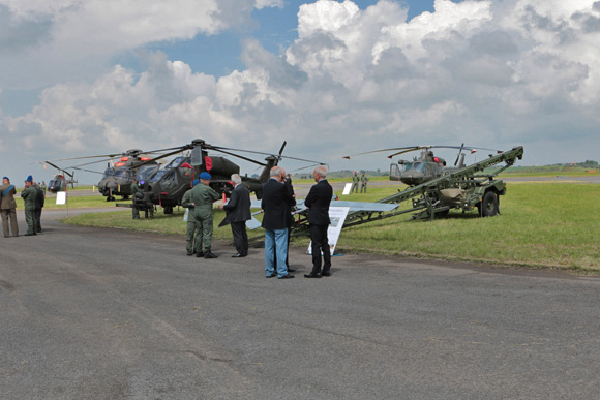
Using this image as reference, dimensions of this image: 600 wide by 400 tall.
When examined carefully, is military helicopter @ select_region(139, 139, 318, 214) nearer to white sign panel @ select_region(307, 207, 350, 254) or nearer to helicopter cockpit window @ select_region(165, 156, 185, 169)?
helicopter cockpit window @ select_region(165, 156, 185, 169)

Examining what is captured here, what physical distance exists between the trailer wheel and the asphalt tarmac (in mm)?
10754

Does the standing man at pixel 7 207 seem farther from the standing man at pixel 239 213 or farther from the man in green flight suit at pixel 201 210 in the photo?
the standing man at pixel 239 213

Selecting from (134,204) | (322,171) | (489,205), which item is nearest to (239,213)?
(322,171)

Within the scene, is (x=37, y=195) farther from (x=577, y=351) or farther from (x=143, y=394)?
(x=577, y=351)

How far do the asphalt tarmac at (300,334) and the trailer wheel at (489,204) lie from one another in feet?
35.3

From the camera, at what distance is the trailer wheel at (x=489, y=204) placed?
65.7 ft

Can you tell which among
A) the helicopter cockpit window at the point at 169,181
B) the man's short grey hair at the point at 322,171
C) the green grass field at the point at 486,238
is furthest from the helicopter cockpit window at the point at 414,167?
the man's short grey hair at the point at 322,171

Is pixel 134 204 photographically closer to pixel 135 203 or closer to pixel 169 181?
pixel 135 203

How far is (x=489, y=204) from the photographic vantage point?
66.7 feet

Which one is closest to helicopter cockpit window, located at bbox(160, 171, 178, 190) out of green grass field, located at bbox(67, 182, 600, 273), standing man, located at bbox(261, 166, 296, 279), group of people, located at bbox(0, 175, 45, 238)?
green grass field, located at bbox(67, 182, 600, 273)

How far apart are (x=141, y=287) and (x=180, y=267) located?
2138mm

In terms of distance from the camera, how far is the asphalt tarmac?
13.7ft

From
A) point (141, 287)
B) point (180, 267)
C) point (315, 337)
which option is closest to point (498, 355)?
point (315, 337)

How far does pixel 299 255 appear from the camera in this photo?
12.5m
